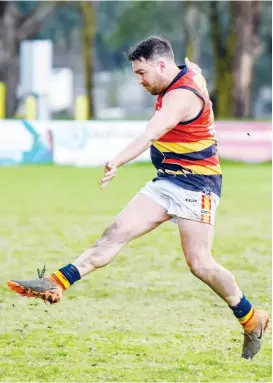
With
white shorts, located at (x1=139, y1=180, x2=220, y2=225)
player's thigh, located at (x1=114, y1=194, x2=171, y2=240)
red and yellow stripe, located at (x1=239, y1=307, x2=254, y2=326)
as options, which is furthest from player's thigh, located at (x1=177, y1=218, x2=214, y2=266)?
red and yellow stripe, located at (x1=239, y1=307, x2=254, y2=326)

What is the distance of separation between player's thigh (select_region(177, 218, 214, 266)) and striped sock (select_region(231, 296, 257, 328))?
0.48 meters

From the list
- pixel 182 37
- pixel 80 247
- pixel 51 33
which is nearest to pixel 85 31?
pixel 80 247

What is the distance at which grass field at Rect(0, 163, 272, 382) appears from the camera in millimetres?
7562

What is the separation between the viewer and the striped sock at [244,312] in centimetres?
802

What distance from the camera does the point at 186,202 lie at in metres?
7.74

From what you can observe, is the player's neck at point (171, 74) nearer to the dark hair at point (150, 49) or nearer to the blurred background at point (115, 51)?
the dark hair at point (150, 49)

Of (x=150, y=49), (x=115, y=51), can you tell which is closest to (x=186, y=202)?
(x=150, y=49)

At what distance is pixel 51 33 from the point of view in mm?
100000

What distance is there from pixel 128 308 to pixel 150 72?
2877 millimetres

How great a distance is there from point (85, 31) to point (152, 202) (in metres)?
42.1

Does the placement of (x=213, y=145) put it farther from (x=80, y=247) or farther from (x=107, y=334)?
(x=80, y=247)

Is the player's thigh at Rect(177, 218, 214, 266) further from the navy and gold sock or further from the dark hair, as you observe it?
the dark hair

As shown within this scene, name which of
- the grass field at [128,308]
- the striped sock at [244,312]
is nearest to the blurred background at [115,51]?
the grass field at [128,308]

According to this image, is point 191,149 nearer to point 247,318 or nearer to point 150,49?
point 150,49
